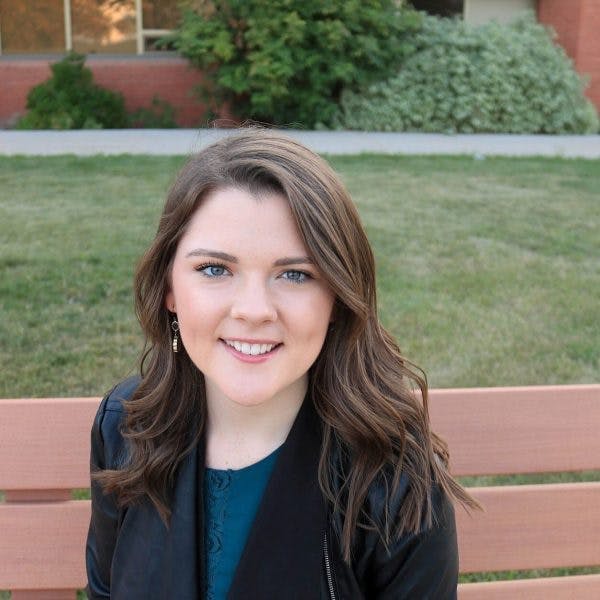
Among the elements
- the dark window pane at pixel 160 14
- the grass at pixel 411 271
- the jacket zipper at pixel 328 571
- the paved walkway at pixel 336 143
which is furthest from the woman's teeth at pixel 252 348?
the dark window pane at pixel 160 14

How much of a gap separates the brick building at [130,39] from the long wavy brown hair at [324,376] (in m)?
11.6

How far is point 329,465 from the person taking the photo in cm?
176

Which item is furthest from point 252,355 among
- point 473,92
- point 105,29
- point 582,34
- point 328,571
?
point 105,29

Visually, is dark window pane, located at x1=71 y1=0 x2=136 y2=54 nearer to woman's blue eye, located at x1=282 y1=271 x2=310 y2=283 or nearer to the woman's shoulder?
the woman's shoulder

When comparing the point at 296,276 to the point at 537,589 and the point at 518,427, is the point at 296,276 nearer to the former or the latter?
the point at 518,427

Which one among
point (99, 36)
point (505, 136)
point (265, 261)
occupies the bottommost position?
point (505, 136)

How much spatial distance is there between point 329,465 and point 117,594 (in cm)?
47

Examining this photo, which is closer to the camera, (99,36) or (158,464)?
(158,464)

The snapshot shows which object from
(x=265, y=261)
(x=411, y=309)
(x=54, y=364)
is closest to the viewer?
(x=265, y=261)

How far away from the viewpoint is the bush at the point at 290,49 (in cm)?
1177

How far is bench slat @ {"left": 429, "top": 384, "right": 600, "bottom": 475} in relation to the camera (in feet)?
6.93

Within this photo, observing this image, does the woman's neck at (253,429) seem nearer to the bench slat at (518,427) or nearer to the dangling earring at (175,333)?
the dangling earring at (175,333)

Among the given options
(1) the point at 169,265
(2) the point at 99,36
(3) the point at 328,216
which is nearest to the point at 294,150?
(3) the point at 328,216

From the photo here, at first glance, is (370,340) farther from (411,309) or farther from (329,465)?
(411,309)
